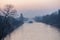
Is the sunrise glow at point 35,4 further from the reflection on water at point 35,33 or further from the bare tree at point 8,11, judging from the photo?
the reflection on water at point 35,33

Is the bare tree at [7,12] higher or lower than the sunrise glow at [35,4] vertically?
lower

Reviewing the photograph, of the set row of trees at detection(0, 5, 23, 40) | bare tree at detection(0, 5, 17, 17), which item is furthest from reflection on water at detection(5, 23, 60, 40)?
bare tree at detection(0, 5, 17, 17)

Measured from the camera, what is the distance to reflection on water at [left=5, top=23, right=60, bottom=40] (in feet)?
3.99

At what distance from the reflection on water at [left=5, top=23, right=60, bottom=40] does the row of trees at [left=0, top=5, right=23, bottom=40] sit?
0.17ft

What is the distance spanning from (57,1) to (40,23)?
295 mm

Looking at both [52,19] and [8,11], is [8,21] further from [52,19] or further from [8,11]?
[52,19]

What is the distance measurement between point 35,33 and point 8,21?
309 millimetres


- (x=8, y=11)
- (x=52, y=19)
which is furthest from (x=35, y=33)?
(x=8, y=11)

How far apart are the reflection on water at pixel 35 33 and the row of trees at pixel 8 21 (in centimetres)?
5

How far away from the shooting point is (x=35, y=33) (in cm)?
123

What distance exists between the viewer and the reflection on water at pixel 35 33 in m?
1.21

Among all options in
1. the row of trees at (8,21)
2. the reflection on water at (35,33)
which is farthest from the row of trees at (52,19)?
the row of trees at (8,21)

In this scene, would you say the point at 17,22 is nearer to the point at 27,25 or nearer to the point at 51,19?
the point at 27,25

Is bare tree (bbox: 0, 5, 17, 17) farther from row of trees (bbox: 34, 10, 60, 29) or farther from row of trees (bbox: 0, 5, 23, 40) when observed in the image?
row of trees (bbox: 34, 10, 60, 29)
